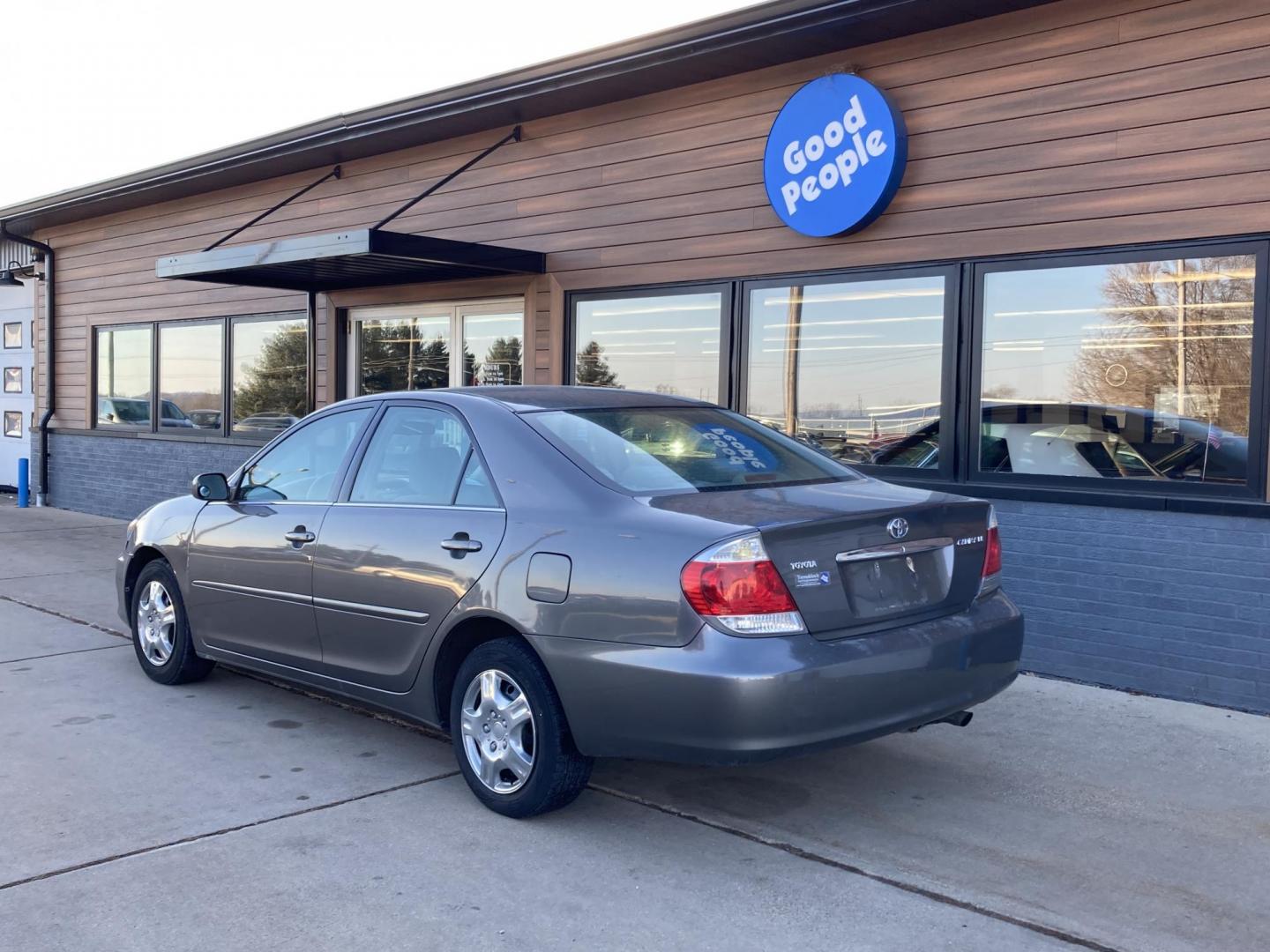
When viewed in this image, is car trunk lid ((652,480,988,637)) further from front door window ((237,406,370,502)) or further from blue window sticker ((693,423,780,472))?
front door window ((237,406,370,502))

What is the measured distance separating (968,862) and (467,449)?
2356 millimetres

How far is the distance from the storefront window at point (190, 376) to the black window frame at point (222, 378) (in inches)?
2.1

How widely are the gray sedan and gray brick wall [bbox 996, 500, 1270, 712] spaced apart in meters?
2.18

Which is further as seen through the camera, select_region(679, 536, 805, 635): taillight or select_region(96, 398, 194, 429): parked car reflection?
select_region(96, 398, 194, 429): parked car reflection

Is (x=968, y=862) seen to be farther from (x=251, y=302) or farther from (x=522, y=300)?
(x=251, y=302)

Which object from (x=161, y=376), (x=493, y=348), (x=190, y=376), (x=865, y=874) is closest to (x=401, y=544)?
(x=865, y=874)

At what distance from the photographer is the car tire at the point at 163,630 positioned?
238 inches

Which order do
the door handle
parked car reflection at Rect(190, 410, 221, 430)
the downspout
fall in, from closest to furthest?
the door handle, parked car reflection at Rect(190, 410, 221, 430), the downspout

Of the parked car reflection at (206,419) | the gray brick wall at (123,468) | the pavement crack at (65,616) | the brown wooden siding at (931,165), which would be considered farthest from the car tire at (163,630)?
the parked car reflection at (206,419)

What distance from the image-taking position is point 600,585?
3945mm

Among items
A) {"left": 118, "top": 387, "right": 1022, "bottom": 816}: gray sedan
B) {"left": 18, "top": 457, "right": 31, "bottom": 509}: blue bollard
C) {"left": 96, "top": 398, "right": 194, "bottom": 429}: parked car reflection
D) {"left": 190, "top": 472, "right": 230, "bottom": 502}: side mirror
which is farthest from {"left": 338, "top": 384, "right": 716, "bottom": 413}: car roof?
{"left": 18, "top": 457, "right": 31, "bottom": 509}: blue bollard

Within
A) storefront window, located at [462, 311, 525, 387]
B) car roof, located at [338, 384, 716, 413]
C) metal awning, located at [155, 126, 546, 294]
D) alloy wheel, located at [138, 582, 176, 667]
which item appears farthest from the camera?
storefront window, located at [462, 311, 525, 387]

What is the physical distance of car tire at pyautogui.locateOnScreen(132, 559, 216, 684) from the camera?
6047 millimetres

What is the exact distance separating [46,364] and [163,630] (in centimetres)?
1177
